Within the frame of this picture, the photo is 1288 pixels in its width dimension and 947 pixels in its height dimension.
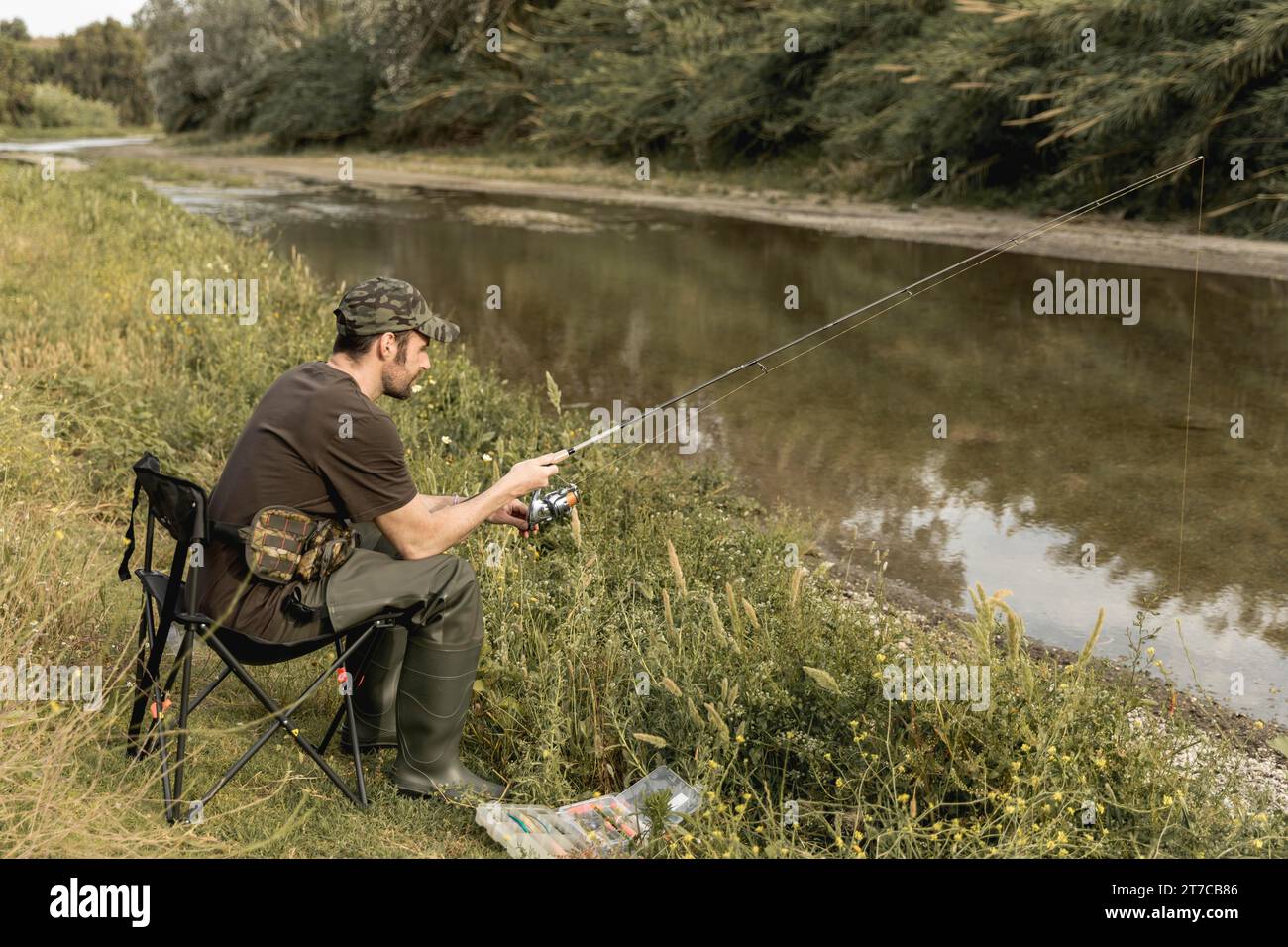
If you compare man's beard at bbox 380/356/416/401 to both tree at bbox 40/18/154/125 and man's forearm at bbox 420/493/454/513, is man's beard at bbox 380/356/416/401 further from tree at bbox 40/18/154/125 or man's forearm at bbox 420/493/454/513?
tree at bbox 40/18/154/125

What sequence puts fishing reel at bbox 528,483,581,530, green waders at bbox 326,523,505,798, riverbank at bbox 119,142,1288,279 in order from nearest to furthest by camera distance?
green waders at bbox 326,523,505,798 < fishing reel at bbox 528,483,581,530 < riverbank at bbox 119,142,1288,279

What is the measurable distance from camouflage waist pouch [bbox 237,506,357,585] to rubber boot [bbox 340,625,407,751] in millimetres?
522

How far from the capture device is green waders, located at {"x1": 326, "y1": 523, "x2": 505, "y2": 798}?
3.91 meters

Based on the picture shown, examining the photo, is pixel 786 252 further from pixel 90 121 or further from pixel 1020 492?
pixel 90 121

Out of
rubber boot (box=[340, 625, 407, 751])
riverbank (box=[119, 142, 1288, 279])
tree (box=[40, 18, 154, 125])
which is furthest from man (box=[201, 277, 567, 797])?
tree (box=[40, 18, 154, 125])

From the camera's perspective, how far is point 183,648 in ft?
12.3

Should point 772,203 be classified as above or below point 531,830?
above

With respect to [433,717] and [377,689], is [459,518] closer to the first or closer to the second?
[433,717]

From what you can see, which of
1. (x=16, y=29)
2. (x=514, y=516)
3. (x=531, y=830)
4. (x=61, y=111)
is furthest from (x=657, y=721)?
(x=16, y=29)

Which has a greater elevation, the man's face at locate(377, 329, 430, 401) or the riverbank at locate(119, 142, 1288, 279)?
the riverbank at locate(119, 142, 1288, 279)

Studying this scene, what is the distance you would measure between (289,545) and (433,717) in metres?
0.72

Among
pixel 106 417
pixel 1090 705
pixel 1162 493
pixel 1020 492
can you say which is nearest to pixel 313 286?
pixel 106 417

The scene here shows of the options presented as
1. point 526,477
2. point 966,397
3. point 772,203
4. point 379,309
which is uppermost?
point 772,203

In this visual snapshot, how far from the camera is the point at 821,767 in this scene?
4.24 metres
